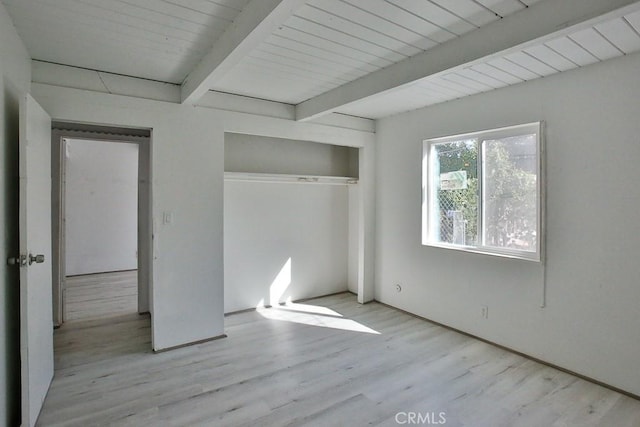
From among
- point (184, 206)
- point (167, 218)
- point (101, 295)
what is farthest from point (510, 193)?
point (101, 295)

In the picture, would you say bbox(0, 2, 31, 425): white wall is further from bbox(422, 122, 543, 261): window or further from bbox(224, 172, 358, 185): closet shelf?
bbox(422, 122, 543, 261): window

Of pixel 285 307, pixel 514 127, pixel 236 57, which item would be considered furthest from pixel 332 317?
pixel 236 57

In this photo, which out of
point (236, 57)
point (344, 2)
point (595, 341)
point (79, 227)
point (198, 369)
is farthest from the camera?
point (79, 227)

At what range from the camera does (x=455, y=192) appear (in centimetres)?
374

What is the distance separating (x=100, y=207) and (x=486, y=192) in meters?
6.55

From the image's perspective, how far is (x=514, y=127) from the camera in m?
3.15

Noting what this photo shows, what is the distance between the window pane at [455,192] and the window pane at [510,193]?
0.13 metres

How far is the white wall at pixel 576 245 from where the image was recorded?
2498 millimetres

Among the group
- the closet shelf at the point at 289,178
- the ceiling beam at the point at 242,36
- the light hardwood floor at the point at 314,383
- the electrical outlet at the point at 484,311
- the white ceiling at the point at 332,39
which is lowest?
the light hardwood floor at the point at 314,383

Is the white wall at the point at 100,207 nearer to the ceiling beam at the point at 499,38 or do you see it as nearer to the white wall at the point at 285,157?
the white wall at the point at 285,157

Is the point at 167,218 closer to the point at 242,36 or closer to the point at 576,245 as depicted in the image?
the point at 242,36

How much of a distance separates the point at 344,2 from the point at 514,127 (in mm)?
2083

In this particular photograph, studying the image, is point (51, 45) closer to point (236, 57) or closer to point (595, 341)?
point (236, 57)

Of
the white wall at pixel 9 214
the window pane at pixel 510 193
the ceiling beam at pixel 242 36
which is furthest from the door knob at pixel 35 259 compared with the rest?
the window pane at pixel 510 193
